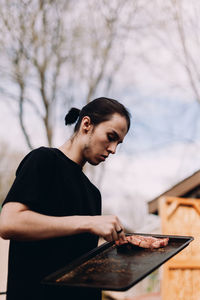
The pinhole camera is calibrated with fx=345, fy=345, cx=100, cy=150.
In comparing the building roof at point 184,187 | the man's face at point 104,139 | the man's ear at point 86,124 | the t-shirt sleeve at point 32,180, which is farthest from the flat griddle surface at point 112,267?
the building roof at point 184,187

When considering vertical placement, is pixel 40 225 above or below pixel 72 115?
below

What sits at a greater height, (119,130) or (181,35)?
(181,35)

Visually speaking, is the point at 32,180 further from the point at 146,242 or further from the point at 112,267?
the point at 146,242

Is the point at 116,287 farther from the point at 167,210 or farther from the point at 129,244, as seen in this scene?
the point at 167,210

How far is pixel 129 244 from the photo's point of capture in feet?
6.37

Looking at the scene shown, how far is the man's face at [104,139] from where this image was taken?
172cm

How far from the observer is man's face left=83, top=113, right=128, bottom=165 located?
67.6 inches

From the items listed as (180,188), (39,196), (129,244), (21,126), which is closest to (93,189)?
(129,244)

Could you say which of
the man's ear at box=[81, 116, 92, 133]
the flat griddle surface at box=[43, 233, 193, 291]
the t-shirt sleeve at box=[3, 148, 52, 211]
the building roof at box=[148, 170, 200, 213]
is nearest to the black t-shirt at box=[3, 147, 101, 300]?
the t-shirt sleeve at box=[3, 148, 52, 211]

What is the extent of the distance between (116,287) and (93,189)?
2.79 ft

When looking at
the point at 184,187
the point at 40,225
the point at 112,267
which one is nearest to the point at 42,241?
the point at 40,225

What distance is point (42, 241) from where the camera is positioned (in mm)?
1480

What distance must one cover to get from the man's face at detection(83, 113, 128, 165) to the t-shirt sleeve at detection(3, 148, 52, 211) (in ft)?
0.92

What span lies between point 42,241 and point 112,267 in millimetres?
326
